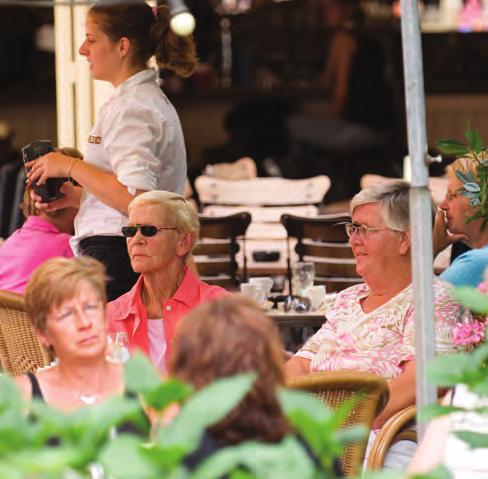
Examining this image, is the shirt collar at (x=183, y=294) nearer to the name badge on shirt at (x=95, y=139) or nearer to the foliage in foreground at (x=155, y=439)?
the name badge on shirt at (x=95, y=139)

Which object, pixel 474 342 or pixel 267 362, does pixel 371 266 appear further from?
pixel 267 362

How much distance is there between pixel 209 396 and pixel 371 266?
2499mm

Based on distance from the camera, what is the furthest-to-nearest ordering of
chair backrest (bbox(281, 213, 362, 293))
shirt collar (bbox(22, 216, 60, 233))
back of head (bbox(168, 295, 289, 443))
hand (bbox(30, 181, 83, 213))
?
chair backrest (bbox(281, 213, 362, 293)) → shirt collar (bbox(22, 216, 60, 233)) → hand (bbox(30, 181, 83, 213)) → back of head (bbox(168, 295, 289, 443))

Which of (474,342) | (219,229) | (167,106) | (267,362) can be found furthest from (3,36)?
(267,362)

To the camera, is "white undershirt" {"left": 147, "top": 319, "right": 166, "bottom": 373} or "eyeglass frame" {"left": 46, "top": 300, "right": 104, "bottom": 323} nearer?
"eyeglass frame" {"left": 46, "top": 300, "right": 104, "bottom": 323}

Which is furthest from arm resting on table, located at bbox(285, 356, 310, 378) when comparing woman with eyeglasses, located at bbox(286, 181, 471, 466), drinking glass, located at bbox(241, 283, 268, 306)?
drinking glass, located at bbox(241, 283, 268, 306)

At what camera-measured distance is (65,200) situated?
4988 mm

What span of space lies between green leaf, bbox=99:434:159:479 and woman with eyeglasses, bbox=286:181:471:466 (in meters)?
2.26

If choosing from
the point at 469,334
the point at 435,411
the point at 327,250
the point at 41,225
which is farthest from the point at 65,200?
the point at 435,411

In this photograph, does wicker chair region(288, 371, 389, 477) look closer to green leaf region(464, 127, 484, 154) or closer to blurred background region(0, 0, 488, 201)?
green leaf region(464, 127, 484, 154)

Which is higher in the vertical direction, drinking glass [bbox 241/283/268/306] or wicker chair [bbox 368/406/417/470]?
drinking glass [bbox 241/283/268/306]

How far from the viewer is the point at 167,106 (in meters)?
4.78

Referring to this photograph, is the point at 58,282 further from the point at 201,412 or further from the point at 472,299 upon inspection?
the point at 201,412

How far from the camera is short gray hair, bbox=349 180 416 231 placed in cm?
445
